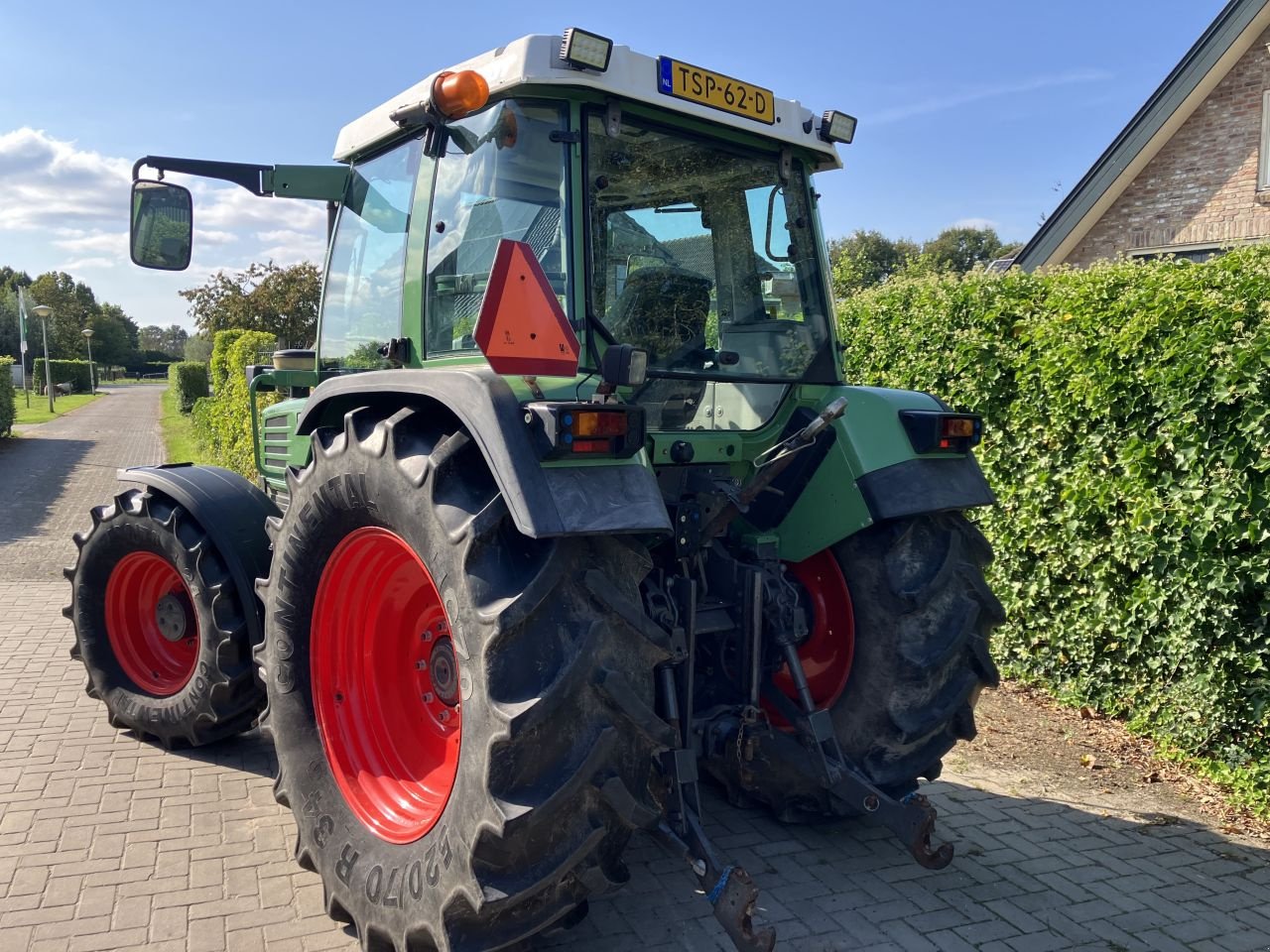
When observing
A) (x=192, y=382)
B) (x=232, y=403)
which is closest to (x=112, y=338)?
(x=192, y=382)

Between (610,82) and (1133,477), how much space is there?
3.30 metres

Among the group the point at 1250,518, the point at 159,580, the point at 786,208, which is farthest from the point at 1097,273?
the point at 159,580

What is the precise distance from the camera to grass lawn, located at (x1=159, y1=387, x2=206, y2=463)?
18.5 meters

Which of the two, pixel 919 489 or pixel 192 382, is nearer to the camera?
pixel 919 489

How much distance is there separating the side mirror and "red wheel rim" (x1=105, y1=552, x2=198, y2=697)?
1440mm

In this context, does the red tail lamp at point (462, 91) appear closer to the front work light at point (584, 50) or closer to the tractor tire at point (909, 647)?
the front work light at point (584, 50)

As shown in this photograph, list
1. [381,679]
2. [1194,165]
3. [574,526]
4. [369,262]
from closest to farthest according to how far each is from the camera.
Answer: [574,526], [381,679], [369,262], [1194,165]

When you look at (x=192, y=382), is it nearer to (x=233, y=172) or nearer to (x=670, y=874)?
(x=233, y=172)

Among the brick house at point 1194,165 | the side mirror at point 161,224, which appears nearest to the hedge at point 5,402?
the side mirror at point 161,224

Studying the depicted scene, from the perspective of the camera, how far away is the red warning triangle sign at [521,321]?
2.31 m

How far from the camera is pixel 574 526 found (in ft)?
7.36

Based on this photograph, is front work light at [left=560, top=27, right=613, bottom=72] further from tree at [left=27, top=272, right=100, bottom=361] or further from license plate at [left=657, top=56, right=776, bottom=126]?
tree at [left=27, top=272, right=100, bottom=361]

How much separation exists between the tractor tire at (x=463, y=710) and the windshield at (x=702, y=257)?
2.56 feet

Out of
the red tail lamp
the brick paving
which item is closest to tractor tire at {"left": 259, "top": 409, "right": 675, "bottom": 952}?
the brick paving
